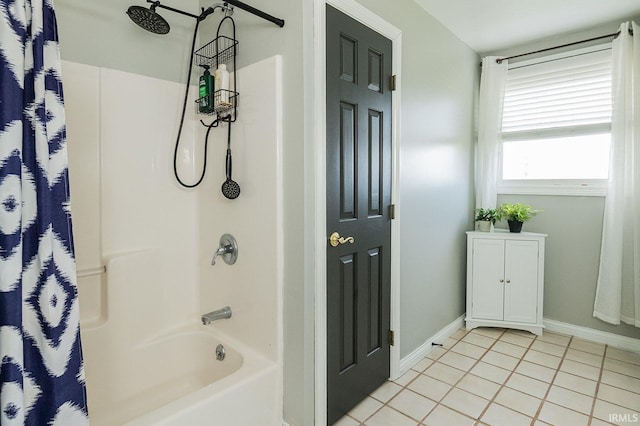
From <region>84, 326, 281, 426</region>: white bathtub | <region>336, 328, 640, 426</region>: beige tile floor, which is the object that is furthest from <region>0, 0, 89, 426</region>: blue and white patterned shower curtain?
<region>336, 328, 640, 426</region>: beige tile floor

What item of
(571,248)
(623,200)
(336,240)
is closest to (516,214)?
(571,248)

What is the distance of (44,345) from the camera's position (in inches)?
37.8

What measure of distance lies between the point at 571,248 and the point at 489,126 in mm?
1273

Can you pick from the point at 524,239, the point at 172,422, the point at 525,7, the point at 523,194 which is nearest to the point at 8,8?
the point at 172,422

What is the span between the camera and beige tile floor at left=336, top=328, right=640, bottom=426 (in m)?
1.92

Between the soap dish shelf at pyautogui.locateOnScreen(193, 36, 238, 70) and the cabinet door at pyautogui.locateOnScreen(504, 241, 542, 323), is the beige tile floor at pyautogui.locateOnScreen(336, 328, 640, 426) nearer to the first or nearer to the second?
the cabinet door at pyautogui.locateOnScreen(504, 241, 542, 323)

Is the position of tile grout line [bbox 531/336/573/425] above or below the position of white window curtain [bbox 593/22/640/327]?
below

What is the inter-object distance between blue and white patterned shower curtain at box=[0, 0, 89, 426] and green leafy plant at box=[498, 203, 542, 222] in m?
3.15

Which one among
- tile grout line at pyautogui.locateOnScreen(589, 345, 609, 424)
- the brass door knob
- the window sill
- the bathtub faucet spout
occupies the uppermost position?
the window sill

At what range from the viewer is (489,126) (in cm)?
320

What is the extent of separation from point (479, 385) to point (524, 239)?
4.38 feet

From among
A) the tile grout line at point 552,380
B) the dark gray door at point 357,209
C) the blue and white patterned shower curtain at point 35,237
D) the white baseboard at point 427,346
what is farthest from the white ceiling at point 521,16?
the tile grout line at point 552,380

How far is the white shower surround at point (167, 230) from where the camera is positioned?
5.56ft

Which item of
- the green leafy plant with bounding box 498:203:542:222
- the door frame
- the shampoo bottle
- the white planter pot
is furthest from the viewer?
the white planter pot
